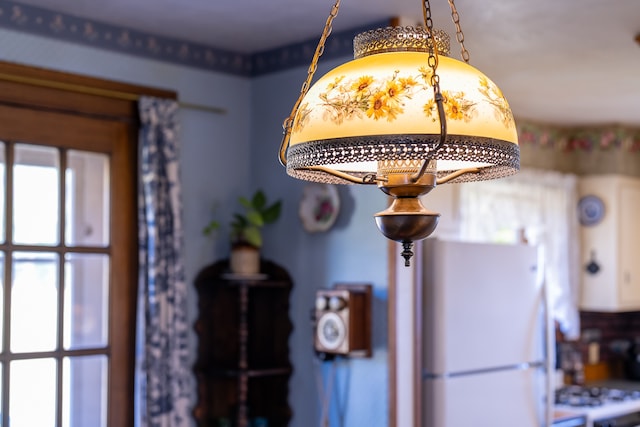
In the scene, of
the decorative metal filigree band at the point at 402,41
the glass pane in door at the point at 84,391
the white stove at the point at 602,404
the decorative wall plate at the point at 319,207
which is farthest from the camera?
the white stove at the point at 602,404

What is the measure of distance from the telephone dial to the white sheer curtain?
4.76 feet

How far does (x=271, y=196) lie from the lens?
12.7 feet

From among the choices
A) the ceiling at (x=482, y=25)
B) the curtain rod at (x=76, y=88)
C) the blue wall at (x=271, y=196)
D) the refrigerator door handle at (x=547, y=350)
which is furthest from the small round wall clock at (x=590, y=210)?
the curtain rod at (x=76, y=88)

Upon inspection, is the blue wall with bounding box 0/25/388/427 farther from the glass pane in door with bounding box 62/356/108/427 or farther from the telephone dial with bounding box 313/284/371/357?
the glass pane in door with bounding box 62/356/108/427

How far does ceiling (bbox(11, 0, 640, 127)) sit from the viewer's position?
309 cm

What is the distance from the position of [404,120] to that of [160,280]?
2.38 m

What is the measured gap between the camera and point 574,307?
5293mm

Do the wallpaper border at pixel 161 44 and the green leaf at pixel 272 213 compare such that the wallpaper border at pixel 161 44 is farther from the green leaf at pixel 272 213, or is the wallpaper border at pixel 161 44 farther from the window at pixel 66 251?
the green leaf at pixel 272 213

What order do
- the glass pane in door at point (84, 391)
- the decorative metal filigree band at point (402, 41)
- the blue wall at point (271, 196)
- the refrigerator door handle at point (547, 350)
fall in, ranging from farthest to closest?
the refrigerator door handle at point (547, 350)
the blue wall at point (271, 196)
the glass pane in door at point (84, 391)
the decorative metal filigree band at point (402, 41)

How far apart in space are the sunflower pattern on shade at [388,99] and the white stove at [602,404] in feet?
11.2

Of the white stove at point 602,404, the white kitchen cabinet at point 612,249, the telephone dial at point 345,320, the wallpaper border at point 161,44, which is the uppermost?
the wallpaper border at point 161,44

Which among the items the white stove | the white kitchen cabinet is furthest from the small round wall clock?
the white stove

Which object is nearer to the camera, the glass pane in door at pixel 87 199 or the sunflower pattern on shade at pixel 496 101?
the sunflower pattern on shade at pixel 496 101

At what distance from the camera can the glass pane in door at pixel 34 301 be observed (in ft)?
10.2
